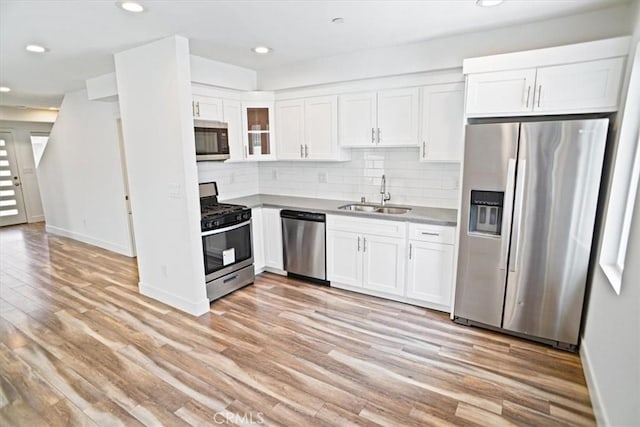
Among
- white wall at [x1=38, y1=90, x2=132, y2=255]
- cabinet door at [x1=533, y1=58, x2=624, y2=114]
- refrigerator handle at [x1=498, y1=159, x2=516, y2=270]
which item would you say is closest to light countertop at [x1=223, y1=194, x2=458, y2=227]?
refrigerator handle at [x1=498, y1=159, x2=516, y2=270]

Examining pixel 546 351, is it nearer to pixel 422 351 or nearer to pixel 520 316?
pixel 520 316

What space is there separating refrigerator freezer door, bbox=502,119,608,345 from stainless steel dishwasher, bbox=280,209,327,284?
6.33 feet

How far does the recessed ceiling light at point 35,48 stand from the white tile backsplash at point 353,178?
1797 millimetres

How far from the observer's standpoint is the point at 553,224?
260cm

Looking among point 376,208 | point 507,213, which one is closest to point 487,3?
point 507,213

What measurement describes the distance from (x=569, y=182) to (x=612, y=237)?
18.1 inches

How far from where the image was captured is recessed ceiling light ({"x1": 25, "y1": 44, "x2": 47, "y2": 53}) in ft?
10.5

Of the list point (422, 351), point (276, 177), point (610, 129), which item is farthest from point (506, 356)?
point (276, 177)

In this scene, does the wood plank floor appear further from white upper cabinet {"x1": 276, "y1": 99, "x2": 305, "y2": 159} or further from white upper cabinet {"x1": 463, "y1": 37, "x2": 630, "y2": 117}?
white upper cabinet {"x1": 463, "y1": 37, "x2": 630, "y2": 117}

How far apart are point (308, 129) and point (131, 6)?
2168mm

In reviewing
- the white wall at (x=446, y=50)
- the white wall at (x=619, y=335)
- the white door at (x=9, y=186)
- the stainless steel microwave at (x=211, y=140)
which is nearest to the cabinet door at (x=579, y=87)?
the white wall at (x=619, y=335)

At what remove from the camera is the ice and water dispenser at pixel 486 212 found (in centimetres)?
280

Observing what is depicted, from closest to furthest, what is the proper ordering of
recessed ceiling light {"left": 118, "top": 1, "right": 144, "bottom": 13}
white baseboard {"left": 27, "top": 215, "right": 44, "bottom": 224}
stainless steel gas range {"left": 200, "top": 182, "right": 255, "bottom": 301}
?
recessed ceiling light {"left": 118, "top": 1, "right": 144, "bottom": 13}, stainless steel gas range {"left": 200, "top": 182, "right": 255, "bottom": 301}, white baseboard {"left": 27, "top": 215, "right": 44, "bottom": 224}

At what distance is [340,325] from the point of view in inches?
124
